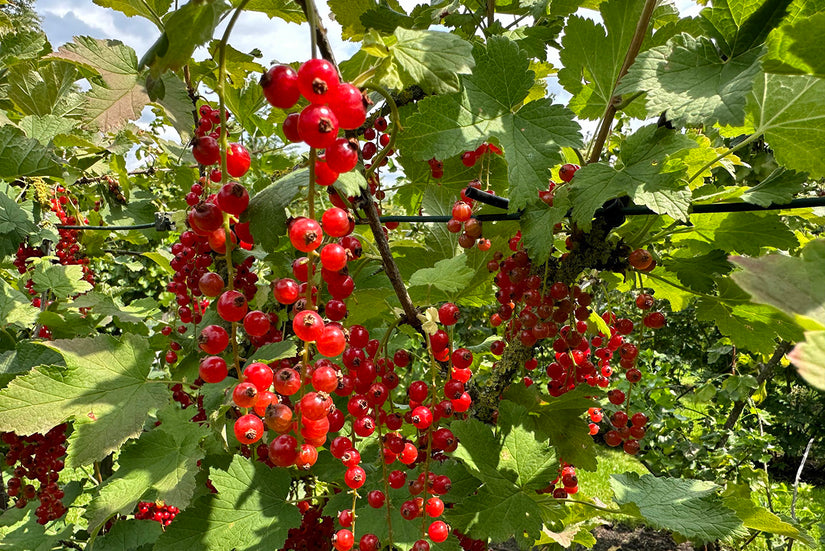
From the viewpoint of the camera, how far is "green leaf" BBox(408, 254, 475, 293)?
88cm

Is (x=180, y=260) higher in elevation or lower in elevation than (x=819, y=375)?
higher

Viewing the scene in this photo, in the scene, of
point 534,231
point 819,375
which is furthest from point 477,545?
point 819,375

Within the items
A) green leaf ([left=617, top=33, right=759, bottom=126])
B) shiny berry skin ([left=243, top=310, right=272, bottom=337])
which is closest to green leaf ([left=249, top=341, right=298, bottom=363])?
shiny berry skin ([left=243, top=310, right=272, bottom=337])

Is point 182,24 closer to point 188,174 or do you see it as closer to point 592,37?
point 592,37

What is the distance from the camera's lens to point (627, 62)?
3.40 ft

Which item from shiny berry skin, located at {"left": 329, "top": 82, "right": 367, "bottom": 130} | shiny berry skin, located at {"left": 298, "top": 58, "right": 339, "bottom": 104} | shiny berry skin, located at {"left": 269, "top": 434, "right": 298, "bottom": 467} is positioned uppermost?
shiny berry skin, located at {"left": 298, "top": 58, "right": 339, "bottom": 104}

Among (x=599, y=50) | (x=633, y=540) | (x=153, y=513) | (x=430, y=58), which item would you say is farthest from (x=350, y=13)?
(x=633, y=540)

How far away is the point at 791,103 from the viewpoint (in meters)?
0.90

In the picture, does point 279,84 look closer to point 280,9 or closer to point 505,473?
point 280,9

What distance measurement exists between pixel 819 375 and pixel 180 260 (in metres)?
1.32

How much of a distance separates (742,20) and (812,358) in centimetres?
73

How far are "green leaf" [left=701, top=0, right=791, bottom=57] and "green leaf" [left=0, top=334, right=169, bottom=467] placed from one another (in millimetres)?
1262

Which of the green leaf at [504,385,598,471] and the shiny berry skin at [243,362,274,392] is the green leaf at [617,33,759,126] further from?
the shiny berry skin at [243,362,274,392]

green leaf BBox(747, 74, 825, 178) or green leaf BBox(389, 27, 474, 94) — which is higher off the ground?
green leaf BBox(389, 27, 474, 94)
